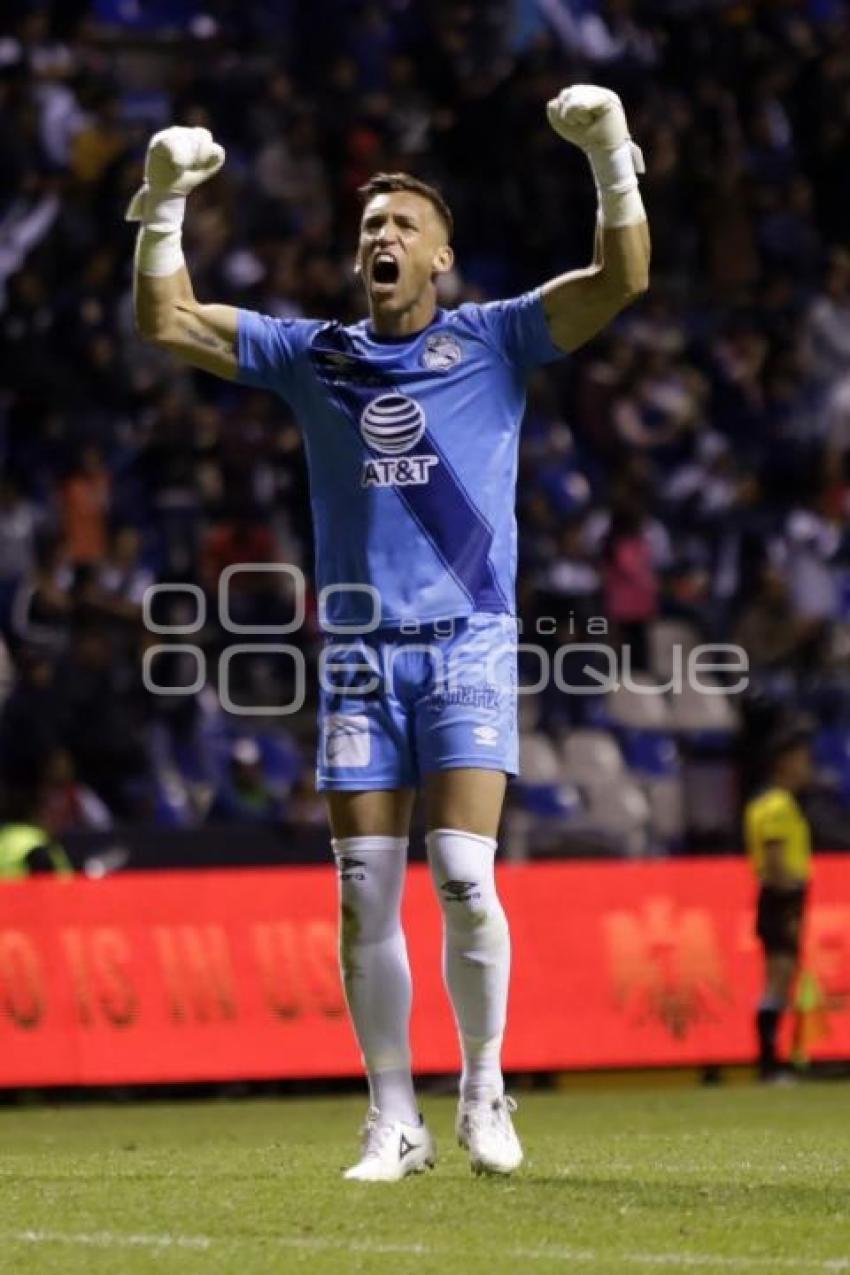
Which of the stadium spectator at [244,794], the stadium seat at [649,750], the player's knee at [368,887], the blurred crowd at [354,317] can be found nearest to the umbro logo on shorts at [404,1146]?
the player's knee at [368,887]

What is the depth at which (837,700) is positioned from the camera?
1931 cm

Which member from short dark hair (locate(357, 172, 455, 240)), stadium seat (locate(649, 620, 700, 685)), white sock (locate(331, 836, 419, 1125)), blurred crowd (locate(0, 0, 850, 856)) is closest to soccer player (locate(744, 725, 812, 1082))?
blurred crowd (locate(0, 0, 850, 856))

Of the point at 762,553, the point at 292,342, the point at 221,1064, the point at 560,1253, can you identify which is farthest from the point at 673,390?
the point at 560,1253

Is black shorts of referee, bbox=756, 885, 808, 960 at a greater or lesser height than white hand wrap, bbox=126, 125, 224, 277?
lesser

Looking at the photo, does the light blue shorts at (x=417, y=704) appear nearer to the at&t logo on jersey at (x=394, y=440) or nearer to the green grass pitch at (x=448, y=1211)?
the at&t logo on jersey at (x=394, y=440)

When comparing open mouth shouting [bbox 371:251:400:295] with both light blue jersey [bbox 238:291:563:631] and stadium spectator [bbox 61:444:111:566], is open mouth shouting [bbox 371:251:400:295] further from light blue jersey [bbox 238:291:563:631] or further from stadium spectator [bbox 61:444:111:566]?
stadium spectator [bbox 61:444:111:566]

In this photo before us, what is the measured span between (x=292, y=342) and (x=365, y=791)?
1294 mm

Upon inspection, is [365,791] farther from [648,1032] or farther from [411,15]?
[411,15]

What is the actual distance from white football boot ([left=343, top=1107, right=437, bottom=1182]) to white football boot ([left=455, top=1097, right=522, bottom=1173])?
4.7 inches

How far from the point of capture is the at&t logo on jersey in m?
7.41

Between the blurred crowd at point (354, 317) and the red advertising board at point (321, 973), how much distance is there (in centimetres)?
105

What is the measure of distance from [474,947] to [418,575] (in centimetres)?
102

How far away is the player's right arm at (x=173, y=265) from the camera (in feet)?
24.5

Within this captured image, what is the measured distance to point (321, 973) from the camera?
14758mm
